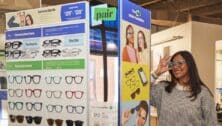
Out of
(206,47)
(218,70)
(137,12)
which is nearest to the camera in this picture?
(137,12)

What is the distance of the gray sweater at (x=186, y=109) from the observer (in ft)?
9.34

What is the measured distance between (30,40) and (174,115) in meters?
1.35

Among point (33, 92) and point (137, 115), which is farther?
point (33, 92)

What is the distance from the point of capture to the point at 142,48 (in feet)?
7.30

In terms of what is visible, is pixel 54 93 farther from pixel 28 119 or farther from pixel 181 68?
pixel 181 68

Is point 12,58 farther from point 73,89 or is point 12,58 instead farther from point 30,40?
point 73,89

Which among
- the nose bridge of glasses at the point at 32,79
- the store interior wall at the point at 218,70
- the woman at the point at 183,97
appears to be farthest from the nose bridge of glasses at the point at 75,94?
the store interior wall at the point at 218,70

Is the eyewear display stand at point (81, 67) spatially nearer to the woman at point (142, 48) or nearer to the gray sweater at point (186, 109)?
the woman at point (142, 48)

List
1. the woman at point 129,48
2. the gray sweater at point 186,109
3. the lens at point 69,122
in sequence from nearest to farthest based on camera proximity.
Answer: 1. the woman at point 129,48
2. the lens at point 69,122
3. the gray sweater at point 186,109

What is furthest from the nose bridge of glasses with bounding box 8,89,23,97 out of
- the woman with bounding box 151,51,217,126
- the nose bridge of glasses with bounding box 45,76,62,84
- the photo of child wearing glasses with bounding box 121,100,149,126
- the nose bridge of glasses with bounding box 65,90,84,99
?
the woman with bounding box 151,51,217,126

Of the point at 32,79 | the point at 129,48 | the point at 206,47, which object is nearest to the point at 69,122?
the point at 32,79

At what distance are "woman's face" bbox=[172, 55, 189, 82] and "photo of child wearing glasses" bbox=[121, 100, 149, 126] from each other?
0.75 metres

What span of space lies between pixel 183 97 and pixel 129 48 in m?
1.07

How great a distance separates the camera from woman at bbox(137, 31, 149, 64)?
2184 millimetres
